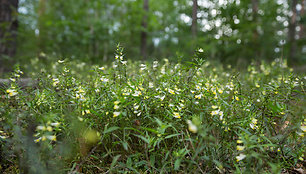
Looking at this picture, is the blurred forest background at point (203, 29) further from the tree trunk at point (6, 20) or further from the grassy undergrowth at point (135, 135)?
the grassy undergrowth at point (135, 135)

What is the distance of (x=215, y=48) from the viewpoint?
9383mm

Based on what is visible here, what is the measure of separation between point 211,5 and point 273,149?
20.3 feet

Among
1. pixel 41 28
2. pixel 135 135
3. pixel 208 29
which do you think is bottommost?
pixel 135 135

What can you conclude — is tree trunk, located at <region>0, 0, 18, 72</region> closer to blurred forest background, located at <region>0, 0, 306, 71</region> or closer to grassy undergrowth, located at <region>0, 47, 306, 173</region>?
blurred forest background, located at <region>0, 0, 306, 71</region>

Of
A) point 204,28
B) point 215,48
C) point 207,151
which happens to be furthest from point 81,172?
point 215,48

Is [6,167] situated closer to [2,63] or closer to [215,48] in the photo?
[2,63]

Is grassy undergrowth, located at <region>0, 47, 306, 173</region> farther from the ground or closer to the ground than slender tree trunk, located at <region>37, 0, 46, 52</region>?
closer to the ground

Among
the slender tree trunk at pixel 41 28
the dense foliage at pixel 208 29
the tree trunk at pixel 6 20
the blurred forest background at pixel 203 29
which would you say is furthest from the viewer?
the slender tree trunk at pixel 41 28

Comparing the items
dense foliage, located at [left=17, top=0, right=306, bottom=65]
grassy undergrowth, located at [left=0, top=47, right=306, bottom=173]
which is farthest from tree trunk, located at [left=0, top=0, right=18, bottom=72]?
grassy undergrowth, located at [left=0, top=47, right=306, bottom=173]

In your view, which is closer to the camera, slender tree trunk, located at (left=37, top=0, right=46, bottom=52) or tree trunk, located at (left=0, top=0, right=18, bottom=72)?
tree trunk, located at (left=0, top=0, right=18, bottom=72)

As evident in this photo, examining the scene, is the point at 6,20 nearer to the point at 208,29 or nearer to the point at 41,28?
the point at 41,28

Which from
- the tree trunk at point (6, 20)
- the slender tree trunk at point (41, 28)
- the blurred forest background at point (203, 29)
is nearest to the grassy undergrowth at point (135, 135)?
the tree trunk at point (6, 20)

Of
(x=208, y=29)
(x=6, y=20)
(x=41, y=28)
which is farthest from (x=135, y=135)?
(x=41, y=28)

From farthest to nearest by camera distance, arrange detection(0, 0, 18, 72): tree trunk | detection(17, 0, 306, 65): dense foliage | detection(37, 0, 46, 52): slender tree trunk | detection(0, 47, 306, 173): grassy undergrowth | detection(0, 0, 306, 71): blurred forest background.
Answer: detection(37, 0, 46, 52): slender tree trunk < detection(17, 0, 306, 65): dense foliage < detection(0, 0, 306, 71): blurred forest background < detection(0, 0, 18, 72): tree trunk < detection(0, 47, 306, 173): grassy undergrowth
